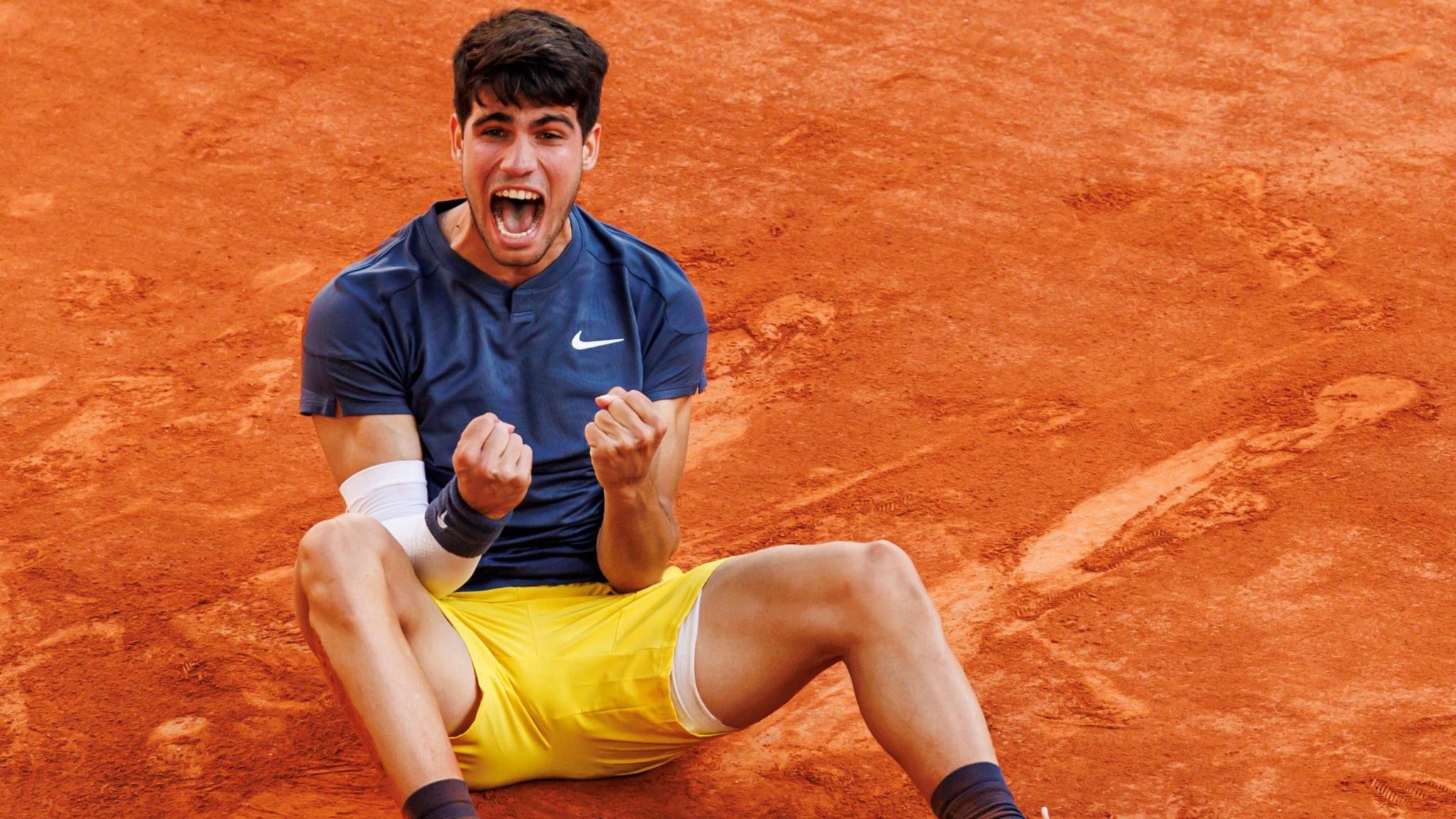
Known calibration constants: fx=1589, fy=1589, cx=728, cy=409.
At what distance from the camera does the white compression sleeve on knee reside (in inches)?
122

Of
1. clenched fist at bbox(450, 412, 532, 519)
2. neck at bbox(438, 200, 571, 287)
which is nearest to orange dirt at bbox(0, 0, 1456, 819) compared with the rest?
clenched fist at bbox(450, 412, 532, 519)

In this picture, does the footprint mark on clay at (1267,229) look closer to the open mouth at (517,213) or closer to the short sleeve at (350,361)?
the open mouth at (517,213)

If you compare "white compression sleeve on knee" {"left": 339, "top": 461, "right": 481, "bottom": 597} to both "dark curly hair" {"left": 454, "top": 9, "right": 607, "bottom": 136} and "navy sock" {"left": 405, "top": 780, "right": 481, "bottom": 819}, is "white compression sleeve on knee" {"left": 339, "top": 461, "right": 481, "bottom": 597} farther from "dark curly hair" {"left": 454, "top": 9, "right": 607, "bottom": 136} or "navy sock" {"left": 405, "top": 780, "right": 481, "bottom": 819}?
"dark curly hair" {"left": 454, "top": 9, "right": 607, "bottom": 136}

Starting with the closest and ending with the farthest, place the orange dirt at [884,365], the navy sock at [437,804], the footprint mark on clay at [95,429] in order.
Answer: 1. the navy sock at [437,804]
2. the orange dirt at [884,365]
3. the footprint mark on clay at [95,429]

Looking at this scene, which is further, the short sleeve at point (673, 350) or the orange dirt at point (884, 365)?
the orange dirt at point (884, 365)

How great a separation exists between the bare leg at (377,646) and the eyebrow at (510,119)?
86cm

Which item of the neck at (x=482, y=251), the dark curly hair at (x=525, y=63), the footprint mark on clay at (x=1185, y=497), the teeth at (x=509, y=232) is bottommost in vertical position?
the footprint mark on clay at (x=1185, y=497)

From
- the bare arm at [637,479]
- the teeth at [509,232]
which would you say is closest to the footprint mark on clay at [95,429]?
the teeth at [509,232]

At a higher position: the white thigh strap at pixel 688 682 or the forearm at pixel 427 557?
the forearm at pixel 427 557

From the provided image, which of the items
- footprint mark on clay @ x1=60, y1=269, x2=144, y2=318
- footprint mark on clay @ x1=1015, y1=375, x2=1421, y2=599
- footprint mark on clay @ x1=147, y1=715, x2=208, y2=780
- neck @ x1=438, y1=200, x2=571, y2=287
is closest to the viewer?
neck @ x1=438, y1=200, x2=571, y2=287

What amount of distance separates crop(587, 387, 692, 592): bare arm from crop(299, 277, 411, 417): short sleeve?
45cm

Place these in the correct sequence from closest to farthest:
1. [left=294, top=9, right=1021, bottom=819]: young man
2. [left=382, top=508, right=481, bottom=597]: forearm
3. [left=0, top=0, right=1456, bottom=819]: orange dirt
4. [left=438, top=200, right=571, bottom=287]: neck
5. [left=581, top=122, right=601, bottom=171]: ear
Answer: [left=294, top=9, right=1021, bottom=819]: young man
[left=382, top=508, right=481, bottom=597]: forearm
[left=438, top=200, right=571, bottom=287]: neck
[left=581, top=122, right=601, bottom=171]: ear
[left=0, top=0, right=1456, bottom=819]: orange dirt

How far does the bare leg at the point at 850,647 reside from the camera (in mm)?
2928

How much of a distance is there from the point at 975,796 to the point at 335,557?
123 cm
